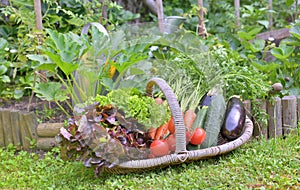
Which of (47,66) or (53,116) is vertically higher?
(47,66)

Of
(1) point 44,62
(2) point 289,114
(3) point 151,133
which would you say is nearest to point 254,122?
(2) point 289,114

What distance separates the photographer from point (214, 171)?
2.94 m

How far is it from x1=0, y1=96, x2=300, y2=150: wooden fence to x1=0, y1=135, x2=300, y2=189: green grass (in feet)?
0.69

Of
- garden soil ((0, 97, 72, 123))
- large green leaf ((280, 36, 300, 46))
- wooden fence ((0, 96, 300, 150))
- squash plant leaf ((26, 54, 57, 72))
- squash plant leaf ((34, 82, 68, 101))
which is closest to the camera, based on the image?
A: squash plant leaf ((26, 54, 57, 72))

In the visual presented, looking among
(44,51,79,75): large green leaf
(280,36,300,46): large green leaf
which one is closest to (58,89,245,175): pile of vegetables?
(44,51,79,75): large green leaf

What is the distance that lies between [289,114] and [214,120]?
31.9 inches

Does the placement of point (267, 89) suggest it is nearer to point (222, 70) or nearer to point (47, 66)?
point (222, 70)

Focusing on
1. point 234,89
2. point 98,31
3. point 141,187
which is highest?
point 98,31

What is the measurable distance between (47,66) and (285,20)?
161 inches

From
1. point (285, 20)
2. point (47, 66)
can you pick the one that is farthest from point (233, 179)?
point (285, 20)

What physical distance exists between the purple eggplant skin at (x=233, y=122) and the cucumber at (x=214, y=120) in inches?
1.6

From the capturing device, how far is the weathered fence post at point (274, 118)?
3686 millimetres

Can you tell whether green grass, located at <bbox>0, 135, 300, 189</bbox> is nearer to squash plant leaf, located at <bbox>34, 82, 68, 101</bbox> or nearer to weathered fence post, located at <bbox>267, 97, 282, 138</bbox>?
weathered fence post, located at <bbox>267, 97, 282, 138</bbox>

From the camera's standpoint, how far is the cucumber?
320 cm
